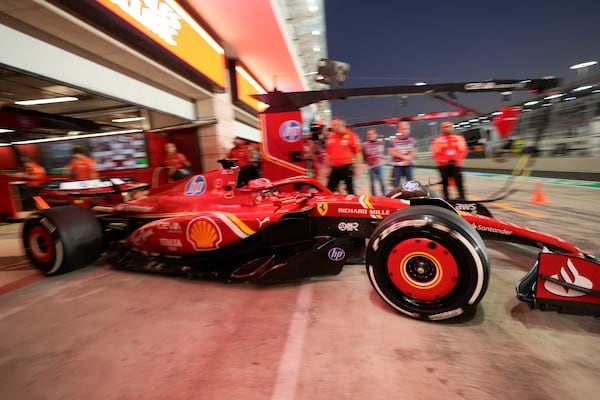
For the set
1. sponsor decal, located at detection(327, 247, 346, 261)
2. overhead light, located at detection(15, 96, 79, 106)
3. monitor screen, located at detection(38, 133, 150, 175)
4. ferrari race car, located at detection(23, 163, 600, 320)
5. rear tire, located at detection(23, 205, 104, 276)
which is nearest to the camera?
ferrari race car, located at detection(23, 163, 600, 320)

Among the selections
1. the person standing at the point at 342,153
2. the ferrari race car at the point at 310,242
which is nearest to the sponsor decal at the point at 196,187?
the ferrari race car at the point at 310,242

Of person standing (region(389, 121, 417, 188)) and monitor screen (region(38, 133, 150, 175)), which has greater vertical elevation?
monitor screen (region(38, 133, 150, 175))

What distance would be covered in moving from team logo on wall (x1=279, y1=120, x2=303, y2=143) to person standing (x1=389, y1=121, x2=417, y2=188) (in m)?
2.02

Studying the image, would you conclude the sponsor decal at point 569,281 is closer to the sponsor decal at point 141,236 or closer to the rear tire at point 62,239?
the sponsor decal at point 141,236

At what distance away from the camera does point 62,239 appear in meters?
2.98

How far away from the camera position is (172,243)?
9.54 feet

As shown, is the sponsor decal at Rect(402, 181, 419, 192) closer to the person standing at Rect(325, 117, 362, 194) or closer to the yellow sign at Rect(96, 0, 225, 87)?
the person standing at Rect(325, 117, 362, 194)

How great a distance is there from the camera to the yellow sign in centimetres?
459

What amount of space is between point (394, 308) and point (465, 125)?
81.5 feet

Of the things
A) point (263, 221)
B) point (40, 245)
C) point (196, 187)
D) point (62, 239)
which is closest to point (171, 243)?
point (196, 187)

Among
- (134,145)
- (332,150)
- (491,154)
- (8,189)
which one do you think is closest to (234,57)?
(134,145)

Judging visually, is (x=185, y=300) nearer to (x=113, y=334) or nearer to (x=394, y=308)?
(x=113, y=334)

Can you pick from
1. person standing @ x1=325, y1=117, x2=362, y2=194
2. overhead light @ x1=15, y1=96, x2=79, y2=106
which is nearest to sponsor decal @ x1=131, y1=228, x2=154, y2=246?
person standing @ x1=325, y1=117, x2=362, y2=194

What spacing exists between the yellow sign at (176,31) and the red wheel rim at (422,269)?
519 cm
